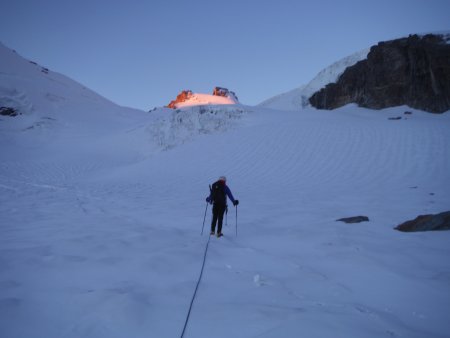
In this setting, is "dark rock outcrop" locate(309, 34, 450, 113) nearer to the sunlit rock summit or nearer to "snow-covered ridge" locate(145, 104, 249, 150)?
"snow-covered ridge" locate(145, 104, 249, 150)

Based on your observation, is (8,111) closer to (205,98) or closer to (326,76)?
(205,98)

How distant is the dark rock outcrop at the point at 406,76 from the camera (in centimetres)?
2772

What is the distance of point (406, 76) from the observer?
2916cm

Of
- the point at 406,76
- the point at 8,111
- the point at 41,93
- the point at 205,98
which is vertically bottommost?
the point at 8,111

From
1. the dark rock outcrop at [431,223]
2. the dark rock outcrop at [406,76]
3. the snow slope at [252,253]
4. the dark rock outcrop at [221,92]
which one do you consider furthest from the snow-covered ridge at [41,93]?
the dark rock outcrop at [431,223]

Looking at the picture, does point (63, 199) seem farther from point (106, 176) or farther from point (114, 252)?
point (106, 176)

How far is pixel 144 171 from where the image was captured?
22.0 metres

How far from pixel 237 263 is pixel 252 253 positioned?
662 millimetres

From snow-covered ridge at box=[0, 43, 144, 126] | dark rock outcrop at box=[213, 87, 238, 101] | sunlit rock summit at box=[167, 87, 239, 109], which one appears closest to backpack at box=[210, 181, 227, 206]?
sunlit rock summit at box=[167, 87, 239, 109]

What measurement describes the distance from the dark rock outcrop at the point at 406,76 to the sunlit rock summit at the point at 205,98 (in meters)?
19.0

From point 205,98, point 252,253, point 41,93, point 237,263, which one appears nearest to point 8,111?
point 41,93

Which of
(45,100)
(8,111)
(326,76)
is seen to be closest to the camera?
(8,111)

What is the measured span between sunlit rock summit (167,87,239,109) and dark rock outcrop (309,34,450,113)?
19028 millimetres

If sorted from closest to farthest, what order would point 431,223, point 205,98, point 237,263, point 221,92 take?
1. point 237,263
2. point 431,223
3. point 205,98
4. point 221,92
